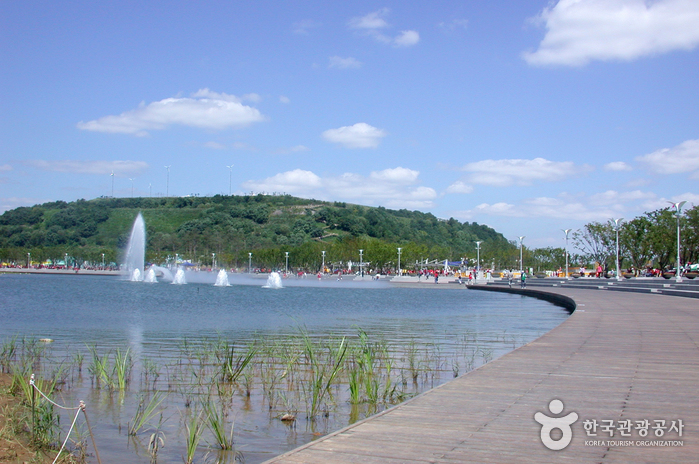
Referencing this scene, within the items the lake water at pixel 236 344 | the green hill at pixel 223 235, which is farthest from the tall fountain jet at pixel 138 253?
the lake water at pixel 236 344

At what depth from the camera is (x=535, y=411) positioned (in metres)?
6.71

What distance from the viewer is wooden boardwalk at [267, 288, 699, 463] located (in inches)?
205

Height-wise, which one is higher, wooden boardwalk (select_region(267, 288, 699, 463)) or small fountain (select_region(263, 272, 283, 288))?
wooden boardwalk (select_region(267, 288, 699, 463))

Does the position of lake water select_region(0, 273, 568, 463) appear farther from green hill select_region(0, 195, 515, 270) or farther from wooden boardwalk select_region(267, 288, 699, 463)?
green hill select_region(0, 195, 515, 270)

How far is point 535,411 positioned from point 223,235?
155607 millimetres

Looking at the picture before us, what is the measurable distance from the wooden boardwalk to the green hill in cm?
10112

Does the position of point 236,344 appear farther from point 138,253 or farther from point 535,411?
point 138,253

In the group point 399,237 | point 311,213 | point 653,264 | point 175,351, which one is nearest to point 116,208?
point 311,213

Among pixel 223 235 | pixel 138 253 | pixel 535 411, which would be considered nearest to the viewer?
pixel 535 411

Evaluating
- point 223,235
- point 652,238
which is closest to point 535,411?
point 652,238

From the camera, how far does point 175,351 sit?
15062 millimetres

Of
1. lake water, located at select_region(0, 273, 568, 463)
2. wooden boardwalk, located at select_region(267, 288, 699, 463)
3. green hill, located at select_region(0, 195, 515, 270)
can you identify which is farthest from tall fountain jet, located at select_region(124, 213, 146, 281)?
wooden boardwalk, located at select_region(267, 288, 699, 463)

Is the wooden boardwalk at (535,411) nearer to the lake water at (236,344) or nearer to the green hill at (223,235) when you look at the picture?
the lake water at (236,344)

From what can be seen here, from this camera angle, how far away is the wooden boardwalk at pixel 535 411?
5203mm
